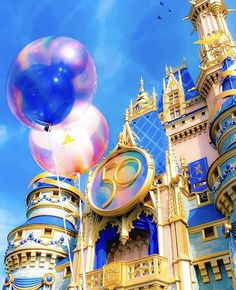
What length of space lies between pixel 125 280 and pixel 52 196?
36.1 feet

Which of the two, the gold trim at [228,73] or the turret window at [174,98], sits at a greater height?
the turret window at [174,98]

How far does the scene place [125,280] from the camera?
1429 cm

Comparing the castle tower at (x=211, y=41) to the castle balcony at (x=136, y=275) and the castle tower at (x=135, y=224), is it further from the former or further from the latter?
the castle balcony at (x=136, y=275)

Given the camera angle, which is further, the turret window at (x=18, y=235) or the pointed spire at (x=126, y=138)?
the turret window at (x=18, y=235)

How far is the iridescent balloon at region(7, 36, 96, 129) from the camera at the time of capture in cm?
909

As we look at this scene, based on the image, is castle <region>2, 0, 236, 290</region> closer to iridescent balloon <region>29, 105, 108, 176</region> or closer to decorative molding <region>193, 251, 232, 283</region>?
decorative molding <region>193, 251, 232, 283</region>

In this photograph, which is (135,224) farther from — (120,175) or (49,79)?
(49,79)

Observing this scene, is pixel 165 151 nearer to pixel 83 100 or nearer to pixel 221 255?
pixel 221 255

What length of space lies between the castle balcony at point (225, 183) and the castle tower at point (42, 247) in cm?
785

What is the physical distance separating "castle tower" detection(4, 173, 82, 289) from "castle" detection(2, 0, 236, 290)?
0.06 m

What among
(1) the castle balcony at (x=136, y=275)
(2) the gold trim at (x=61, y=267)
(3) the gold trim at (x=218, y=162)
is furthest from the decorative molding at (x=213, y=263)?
(2) the gold trim at (x=61, y=267)

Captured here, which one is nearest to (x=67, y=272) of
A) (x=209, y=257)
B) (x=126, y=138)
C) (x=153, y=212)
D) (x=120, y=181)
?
(x=120, y=181)

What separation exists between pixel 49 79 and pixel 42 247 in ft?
44.8

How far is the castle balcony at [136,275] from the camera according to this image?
44.6ft
